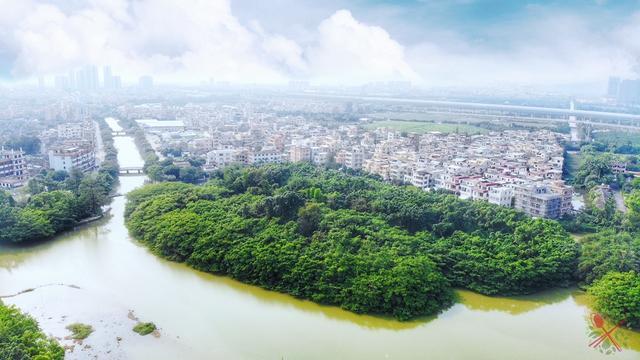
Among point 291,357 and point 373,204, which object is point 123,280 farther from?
point 373,204

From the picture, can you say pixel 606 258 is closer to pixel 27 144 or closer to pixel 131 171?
pixel 131 171

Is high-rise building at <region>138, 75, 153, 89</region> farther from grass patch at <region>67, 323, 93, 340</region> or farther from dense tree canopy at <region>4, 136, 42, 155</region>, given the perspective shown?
grass patch at <region>67, 323, 93, 340</region>

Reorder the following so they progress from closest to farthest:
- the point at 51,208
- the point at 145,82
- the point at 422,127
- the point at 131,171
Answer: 1. the point at 51,208
2. the point at 131,171
3. the point at 422,127
4. the point at 145,82

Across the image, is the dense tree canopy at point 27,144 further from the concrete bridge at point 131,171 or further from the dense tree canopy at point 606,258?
the dense tree canopy at point 606,258

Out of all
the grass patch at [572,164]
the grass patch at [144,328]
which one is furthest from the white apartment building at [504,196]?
the grass patch at [144,328]

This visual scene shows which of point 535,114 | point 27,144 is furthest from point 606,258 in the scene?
point 535,114

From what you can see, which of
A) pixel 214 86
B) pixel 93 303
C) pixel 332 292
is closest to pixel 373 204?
pixel 332 292
